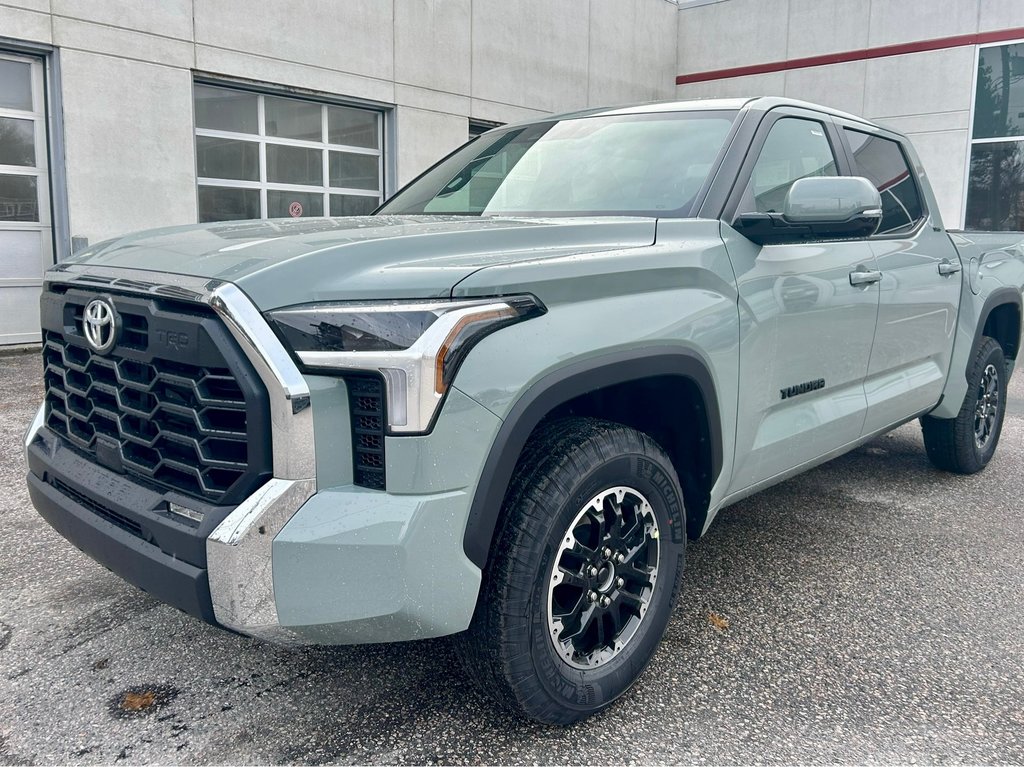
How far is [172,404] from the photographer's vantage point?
6.57 ft

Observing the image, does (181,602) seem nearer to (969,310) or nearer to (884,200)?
(884,200)

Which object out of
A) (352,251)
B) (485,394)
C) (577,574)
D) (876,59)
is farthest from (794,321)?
(876,59)

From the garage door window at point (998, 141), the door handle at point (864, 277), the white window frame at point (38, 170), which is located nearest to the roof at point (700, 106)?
the door handle at point (864, 277)

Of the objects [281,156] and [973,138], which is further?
[973,138]

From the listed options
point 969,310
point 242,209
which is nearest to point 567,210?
point 969,310

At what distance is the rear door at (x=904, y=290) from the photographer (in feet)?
11.9

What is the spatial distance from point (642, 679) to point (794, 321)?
130 cm

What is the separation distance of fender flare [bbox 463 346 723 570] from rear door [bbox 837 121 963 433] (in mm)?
1593

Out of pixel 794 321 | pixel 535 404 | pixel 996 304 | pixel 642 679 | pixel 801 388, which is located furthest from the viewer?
pixel 996 304

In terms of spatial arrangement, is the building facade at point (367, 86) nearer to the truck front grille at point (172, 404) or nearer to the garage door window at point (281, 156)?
the garage door window at point (281, 156)

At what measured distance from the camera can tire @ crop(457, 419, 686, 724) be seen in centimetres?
210

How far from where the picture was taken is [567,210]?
300 cm

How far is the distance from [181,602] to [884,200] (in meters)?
3.36

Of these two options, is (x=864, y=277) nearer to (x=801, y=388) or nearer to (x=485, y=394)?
(x=801, y=388)
